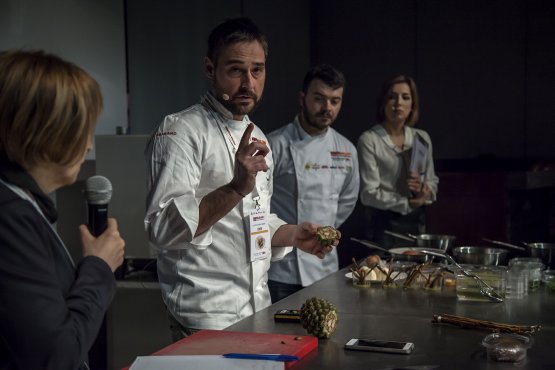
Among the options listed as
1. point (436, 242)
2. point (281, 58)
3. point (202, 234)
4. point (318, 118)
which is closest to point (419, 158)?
point (318, 118)

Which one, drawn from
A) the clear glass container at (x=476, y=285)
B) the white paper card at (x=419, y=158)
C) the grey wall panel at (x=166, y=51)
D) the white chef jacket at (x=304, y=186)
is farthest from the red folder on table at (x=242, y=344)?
the grey wall panel at (x=166, y=51)

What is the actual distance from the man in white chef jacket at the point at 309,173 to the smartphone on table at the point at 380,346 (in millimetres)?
1770

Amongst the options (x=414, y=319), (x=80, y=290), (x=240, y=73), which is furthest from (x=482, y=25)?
(x=80, y=290)

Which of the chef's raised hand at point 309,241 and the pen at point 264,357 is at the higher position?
the chef's raised hand at point 309,241

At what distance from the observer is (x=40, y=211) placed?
3.78 feet

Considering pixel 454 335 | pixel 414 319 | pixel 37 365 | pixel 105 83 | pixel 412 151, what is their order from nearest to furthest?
pixel 37 365, pixel 454 335, pixel 414 319, pixel 412 151, pixel 105 83

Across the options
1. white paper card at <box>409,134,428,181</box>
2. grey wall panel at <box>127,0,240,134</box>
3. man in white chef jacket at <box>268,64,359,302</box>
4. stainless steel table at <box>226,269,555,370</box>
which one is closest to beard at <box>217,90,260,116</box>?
stainless steel table at <box>226,269,555,370</box>

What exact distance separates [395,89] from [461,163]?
4.33ft

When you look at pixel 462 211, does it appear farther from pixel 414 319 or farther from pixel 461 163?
pixel 414 319

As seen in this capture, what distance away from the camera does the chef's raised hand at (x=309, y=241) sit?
2.19 meters

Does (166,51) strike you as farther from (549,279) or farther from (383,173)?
(549,279)

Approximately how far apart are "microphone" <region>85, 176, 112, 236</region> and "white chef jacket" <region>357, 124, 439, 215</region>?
8.30 ft

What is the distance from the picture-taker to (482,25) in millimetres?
4984

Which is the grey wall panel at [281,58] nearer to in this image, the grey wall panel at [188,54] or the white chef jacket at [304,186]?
the grey wall panel at [188,54]
